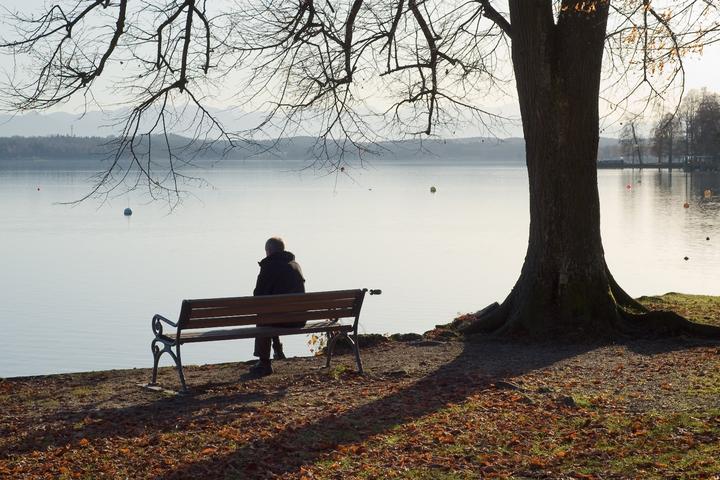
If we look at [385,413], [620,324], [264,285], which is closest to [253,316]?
[264,285]

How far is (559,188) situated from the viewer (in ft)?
40.1

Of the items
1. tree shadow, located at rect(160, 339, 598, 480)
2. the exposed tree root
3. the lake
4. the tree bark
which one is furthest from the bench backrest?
the lake

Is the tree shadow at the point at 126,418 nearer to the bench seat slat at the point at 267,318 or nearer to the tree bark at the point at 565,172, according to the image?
the bench seat slat at the point at 267,318

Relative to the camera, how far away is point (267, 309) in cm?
979

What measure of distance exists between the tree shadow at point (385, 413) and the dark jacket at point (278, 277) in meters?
1.43

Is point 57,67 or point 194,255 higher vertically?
point 57,67

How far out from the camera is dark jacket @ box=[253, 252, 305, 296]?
1059cm

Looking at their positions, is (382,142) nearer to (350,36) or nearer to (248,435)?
(350,36)

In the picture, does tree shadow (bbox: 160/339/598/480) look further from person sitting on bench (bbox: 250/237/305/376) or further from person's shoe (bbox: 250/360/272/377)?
person sitting on bench (bbox: 250/237/305/376)

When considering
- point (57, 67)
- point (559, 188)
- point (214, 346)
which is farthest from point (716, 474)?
point (214, 346)

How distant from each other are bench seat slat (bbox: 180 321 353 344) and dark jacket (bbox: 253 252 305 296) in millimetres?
466

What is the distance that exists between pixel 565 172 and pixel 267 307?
4.40 m

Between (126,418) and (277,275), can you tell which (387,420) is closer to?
(126,418)

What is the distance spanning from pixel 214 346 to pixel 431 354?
32.3 ft
